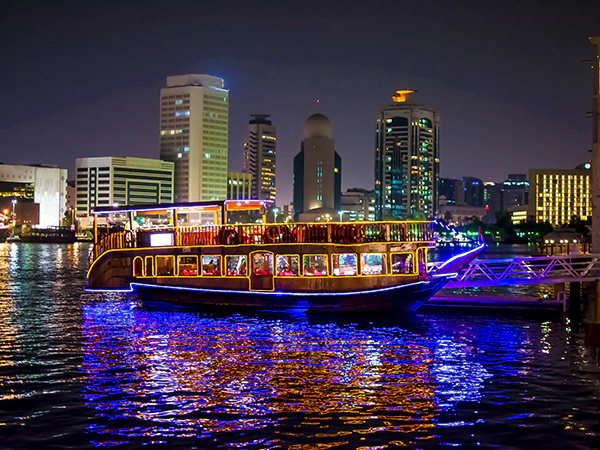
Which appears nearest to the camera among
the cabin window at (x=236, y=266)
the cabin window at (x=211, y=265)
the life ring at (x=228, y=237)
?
the cabin window at (x=236, y=266)

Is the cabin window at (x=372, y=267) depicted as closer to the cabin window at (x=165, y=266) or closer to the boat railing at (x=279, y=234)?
the boat railing at (x=279, y=234)

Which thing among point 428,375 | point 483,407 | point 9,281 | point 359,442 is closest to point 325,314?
point 428,375

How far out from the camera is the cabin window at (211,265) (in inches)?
1677

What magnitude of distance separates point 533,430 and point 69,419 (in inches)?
471

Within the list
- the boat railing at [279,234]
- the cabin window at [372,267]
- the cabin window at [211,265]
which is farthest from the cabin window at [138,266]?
the cabin window at [372,267]

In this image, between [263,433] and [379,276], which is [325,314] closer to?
[379,276]

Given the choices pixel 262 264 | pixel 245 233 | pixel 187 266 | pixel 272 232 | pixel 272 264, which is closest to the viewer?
pixel 272 264

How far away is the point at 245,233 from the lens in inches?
1662

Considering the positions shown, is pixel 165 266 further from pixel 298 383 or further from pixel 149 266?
pixel 298 383

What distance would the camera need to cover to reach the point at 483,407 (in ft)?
72.1

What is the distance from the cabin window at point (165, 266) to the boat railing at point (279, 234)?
914 mm

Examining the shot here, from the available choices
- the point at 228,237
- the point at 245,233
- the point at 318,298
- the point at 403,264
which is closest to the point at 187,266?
the point at 228,237

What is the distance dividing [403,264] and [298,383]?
15710mm

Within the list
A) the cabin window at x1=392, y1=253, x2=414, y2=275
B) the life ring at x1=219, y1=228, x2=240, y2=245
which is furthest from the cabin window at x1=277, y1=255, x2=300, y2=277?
the cabin window at x1=392, y1=253, x2=414, y2=275
